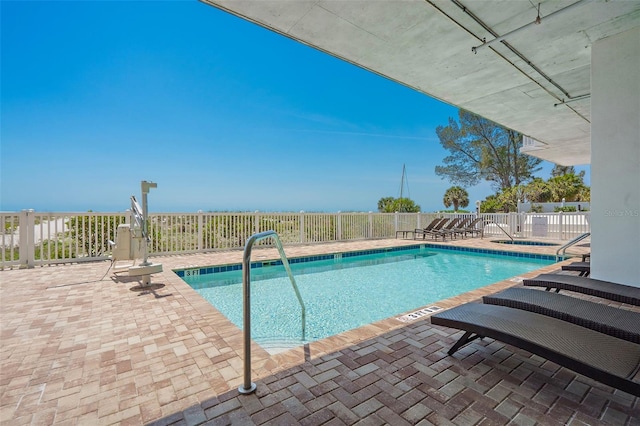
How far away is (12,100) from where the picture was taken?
16578mm

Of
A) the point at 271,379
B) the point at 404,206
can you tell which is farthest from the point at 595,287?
the point at 404,206

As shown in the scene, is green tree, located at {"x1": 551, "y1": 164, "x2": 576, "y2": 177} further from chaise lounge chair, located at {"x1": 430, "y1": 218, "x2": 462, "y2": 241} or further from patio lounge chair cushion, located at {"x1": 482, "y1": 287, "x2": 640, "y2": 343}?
patio lounge chair cushion, located at {"x1": 482, "y1": 287, "x2": 640, "y2": 343}

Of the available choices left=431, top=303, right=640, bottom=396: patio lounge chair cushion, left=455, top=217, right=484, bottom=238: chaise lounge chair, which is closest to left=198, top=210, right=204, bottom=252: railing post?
left=431, top=303, right=640, bottom=396: patio lounge chair cushion

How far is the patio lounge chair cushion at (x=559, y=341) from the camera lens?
4.72ft

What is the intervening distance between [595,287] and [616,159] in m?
1.74

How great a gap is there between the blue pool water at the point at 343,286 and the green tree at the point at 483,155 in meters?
16.9

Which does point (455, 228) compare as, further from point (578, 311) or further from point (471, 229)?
point (578, 311)

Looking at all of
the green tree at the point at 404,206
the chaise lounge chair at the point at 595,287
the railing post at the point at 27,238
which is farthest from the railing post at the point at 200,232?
the green tree at the point at 404,206

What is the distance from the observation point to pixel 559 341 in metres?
1.68

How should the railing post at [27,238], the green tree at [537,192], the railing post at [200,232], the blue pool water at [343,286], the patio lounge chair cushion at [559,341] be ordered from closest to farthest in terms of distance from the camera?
the patio lounge chair cushion at [559,341], the blue pool water at [343,286], the railing post at [27,238], the railing post at [200,232], the green tree at [537,192]

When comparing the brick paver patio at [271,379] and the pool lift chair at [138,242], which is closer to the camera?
the brick paver patio at [271,379]

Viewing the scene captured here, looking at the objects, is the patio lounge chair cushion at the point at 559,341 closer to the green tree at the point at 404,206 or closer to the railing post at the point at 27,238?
the railing post at the point at 27,238

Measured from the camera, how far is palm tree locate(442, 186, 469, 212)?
79.8 feet

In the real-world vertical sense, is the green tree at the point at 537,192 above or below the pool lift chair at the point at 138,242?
above
